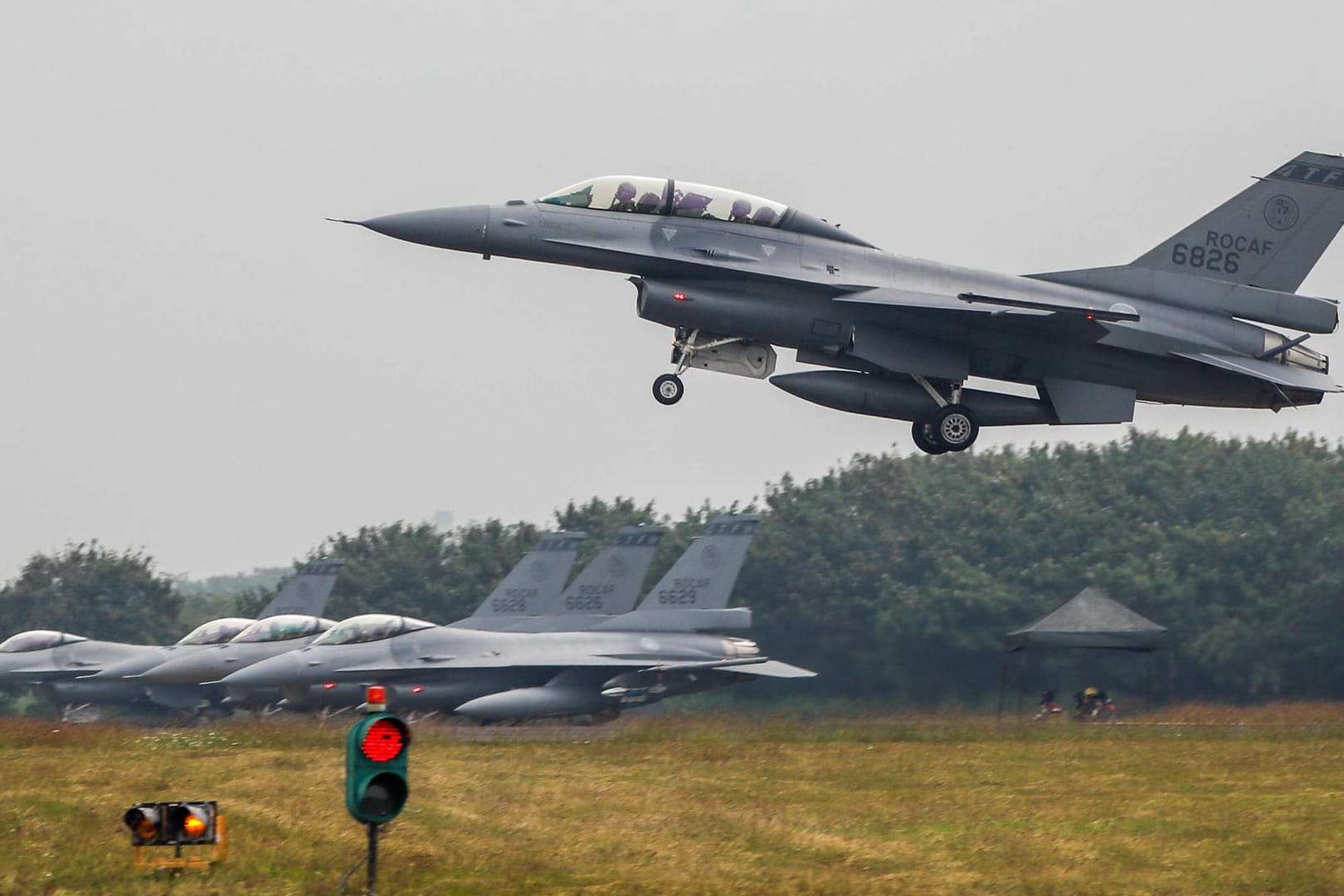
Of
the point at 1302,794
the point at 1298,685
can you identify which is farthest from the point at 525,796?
the point at 1298,685

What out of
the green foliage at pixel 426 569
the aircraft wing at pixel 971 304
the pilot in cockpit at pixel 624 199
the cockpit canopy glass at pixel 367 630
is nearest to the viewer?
the aircraft wing at pixel 971 304

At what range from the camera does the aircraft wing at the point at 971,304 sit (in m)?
21.5

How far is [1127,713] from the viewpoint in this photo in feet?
128

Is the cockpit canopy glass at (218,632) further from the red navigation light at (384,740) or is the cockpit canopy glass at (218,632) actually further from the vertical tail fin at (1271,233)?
the red navigation light at (384,740)

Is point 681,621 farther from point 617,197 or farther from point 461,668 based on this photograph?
point 617,197

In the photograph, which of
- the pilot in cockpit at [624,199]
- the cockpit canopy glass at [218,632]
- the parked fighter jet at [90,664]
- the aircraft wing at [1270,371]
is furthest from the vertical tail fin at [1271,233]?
the parked fighter jet at [90,664]

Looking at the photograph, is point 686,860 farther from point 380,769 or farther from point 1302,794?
point 1302,794

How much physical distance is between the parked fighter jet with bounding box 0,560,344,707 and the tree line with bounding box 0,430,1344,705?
13.6 meters

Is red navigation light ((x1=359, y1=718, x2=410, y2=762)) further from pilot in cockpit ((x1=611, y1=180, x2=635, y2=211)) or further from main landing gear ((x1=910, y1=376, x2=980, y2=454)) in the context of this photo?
main landing gear ((x1=910, y1=376, x2=980, y2=454))

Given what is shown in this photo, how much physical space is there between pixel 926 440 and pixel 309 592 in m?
27.1

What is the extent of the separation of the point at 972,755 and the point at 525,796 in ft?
25.9

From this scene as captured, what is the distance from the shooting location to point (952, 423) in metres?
22.8

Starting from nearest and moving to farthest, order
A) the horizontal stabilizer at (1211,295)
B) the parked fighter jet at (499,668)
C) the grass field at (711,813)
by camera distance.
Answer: the grass field at (711,813) → the horizontal stabilizer at (1211,295) → the parked fighter jet at (499,668)

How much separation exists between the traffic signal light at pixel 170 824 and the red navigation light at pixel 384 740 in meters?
2.41
